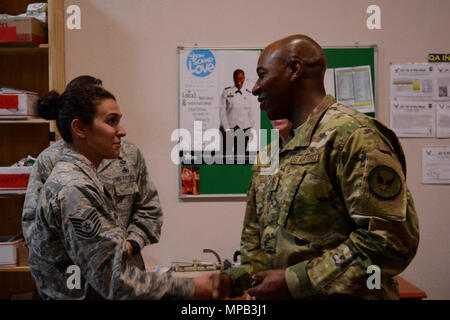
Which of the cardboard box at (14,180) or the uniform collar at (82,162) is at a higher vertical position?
the uniform collar at (82,162)

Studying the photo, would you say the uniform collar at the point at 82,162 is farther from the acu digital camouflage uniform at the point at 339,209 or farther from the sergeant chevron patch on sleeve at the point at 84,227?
the acu digital camouflage uniform at the point at 339,209

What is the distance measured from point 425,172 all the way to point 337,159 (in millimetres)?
1907

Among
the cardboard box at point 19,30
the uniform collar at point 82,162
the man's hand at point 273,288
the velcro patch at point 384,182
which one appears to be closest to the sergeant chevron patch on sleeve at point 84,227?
the uniform collar at point 82,162

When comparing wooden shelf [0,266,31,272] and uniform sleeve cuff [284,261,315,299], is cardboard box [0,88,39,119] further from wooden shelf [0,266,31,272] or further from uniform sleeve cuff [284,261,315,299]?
uniform sleeve cuff [284,261,315,299]

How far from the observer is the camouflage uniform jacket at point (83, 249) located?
3.43 ft

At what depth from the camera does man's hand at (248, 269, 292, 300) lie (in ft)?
3.62

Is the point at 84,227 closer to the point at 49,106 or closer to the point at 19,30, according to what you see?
the point at 49,106

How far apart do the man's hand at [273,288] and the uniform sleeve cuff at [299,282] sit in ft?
0.05

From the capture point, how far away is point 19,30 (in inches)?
90.4

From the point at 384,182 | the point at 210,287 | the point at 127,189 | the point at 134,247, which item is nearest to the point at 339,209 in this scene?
the point at 384,182

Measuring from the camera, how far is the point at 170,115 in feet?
8.66

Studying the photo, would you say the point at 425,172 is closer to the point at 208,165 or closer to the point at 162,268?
the point at 208,165

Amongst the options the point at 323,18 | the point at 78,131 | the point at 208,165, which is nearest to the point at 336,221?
the point at 78,131
